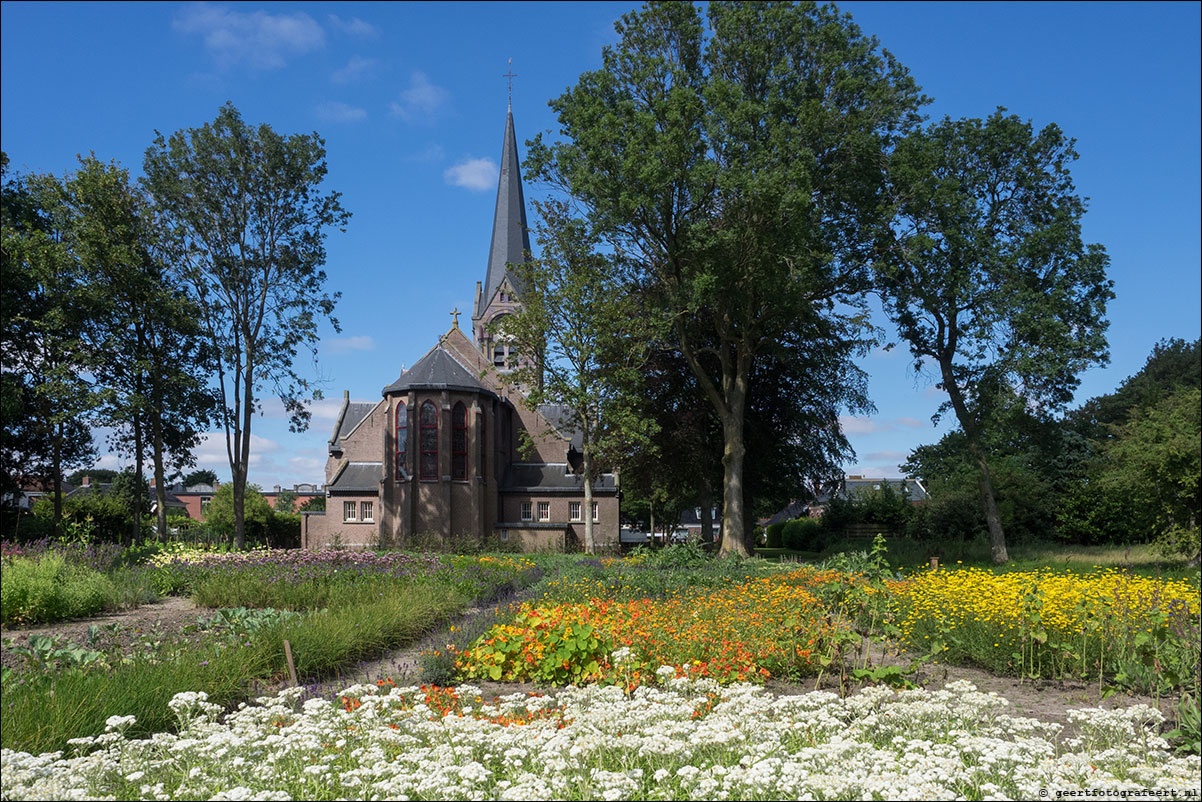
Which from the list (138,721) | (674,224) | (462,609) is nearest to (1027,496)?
(674,224)

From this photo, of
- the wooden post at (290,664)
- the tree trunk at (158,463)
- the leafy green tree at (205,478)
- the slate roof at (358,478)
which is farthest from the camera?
the leafy green tree at (205,478)

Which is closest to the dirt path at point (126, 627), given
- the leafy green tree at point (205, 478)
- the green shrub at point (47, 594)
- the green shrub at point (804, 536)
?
the green shrub at point (47, 594)

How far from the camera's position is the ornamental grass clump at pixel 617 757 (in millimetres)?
4086

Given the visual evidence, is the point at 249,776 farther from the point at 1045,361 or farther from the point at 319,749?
the point at 1045,361

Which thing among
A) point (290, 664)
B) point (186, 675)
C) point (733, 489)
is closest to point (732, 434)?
point (733, 489)

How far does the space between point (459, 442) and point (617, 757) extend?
112 feet

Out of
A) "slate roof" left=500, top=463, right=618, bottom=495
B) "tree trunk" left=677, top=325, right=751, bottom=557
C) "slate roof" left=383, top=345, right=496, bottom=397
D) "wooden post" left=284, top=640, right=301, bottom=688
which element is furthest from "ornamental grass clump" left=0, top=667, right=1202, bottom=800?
"slate roof" left=500, top=463, right=618, bottom=495

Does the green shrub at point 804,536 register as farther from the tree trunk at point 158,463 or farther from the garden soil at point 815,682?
the garden soil at point 815,682

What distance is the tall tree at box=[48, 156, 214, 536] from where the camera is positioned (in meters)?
29.0

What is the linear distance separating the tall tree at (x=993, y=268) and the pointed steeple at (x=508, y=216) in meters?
27.6

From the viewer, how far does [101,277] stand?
29.5 metres

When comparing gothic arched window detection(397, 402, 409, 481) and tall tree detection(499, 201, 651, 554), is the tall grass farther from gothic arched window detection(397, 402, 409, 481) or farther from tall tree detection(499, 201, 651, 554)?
→ gothic arched window detection(397, 402, 409, 481)

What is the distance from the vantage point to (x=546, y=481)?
41844 mm

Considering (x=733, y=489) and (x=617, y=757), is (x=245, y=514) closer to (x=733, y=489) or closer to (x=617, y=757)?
(x=733, y=489)
